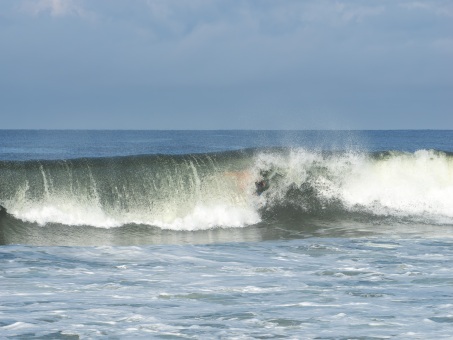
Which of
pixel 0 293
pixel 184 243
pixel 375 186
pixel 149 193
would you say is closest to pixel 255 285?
pixel 0 293

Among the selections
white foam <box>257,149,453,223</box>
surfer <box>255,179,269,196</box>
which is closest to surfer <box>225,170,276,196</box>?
surfer <box>255,179,269,196</box>

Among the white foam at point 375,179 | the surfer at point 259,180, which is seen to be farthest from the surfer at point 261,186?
the white foam at point 375,179

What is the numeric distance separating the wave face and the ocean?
34 millimetres

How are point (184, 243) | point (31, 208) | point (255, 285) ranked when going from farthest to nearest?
point (31, 208)
point (184, 243)
point (255, 285)

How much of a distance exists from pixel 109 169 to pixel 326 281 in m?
9.09

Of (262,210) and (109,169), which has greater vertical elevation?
(109,169)

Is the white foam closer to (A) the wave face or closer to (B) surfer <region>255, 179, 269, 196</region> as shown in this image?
(A) the wave face

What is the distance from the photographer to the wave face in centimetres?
1622

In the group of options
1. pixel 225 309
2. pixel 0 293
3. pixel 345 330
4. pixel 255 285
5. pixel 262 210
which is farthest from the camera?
pixel 262 210

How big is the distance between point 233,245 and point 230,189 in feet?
15.5

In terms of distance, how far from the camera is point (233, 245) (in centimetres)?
1295

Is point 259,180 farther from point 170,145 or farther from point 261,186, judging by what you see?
point 170,145

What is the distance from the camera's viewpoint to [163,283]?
9.34m

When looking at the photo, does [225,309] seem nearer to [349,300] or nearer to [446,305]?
[349,300]
